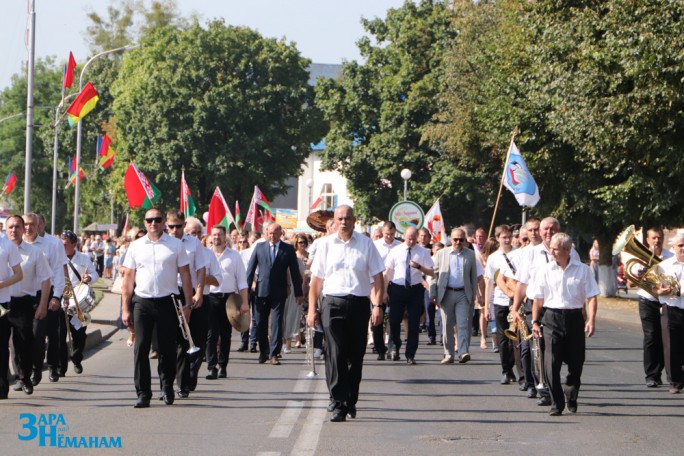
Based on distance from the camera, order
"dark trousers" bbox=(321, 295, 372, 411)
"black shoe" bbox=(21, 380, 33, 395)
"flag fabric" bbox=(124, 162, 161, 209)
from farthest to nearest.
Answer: "flag fabric" bbox=(124, 162, 161, 209)
"black shoe" bbox=(21, 380, 33, 395)
"dark trousers" bbox=(321, 295, 372, 411)

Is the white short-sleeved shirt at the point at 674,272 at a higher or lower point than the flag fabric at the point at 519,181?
lower

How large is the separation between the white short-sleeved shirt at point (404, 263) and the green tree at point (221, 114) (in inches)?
1796

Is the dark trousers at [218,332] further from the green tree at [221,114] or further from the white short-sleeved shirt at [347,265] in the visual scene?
the green tree at [221,114]

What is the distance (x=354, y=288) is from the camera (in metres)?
11.0

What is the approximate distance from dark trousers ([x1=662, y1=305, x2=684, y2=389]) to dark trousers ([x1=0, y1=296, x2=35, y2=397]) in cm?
674

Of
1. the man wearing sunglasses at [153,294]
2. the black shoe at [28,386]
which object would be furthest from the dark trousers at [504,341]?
the black shoe at [28,386]

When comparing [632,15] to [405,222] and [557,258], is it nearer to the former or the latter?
[405,222]

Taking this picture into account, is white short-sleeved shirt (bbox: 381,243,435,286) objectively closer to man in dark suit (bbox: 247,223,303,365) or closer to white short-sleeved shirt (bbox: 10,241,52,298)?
man in dark suit (bbox: 247,223,303,365)

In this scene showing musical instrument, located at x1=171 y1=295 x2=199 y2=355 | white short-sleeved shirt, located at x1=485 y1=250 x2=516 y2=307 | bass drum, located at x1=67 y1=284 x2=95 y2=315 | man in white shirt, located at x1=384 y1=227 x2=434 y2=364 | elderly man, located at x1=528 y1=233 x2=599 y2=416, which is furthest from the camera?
man in white shirt, located at x1=384 y1=227 x2=434 y2=364

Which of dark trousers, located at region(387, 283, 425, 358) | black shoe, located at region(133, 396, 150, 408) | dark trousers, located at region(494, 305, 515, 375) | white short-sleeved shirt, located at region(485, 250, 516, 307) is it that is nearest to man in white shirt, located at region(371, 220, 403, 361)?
dark trousers, located at region(387, 283, 425, 358)

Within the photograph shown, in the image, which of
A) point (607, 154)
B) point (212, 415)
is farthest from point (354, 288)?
point (607, 154)

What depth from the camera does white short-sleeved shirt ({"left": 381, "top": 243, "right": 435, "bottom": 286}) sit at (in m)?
17.0

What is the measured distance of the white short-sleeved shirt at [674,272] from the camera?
1344 cm

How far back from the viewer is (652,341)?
1409 centimetres
